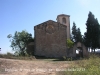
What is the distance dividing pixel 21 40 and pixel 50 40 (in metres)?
7.28

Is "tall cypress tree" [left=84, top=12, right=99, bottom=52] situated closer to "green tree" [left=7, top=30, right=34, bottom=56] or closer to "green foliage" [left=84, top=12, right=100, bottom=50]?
"green foliage" [left=84, top=12, right=100, bottom=50]

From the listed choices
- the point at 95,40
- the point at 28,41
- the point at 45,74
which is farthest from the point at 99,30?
the point at 45,74

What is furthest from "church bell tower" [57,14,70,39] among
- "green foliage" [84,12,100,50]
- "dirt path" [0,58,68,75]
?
"dirt path" [0,58,68,75]

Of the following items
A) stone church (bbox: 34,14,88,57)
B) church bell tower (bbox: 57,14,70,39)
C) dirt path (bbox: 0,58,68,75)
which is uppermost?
church bell tower (bbox: 57,14,70,39)

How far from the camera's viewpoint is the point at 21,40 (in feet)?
111

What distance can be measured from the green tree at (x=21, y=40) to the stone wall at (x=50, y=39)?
164 inches

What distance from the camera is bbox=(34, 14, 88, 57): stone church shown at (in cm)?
2933

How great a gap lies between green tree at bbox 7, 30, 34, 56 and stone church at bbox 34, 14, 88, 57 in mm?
4010

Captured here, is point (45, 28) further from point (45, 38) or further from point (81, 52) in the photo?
point (81, 52)

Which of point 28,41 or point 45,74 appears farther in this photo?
point 28,41

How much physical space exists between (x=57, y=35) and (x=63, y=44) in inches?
80.6

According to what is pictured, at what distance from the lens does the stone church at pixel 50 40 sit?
29.3m

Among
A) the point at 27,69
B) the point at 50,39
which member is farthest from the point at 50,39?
the point at 27,69

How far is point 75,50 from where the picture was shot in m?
28.9
